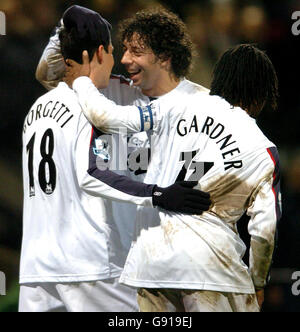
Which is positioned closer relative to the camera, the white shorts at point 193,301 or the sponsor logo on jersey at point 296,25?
the white shorts at point 193,301

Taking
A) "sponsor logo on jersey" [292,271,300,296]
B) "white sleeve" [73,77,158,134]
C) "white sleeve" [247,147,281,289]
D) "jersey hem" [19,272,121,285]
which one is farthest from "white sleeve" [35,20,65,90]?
"sponsor logo on jersey" [292,271,300,296]

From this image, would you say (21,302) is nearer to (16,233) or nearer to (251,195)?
(251,195)

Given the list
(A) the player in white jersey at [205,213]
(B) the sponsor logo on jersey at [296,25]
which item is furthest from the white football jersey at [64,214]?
(B) the sponsor logo on jersey at [296,25]

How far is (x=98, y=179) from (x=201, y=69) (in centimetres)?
189

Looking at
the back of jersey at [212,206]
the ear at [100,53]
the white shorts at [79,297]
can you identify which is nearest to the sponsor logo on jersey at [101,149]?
the back of jersey at [212,206]

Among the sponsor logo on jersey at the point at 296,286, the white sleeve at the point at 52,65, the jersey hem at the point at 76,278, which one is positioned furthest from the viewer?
the sponsor logo on jersey at the point at 296,286

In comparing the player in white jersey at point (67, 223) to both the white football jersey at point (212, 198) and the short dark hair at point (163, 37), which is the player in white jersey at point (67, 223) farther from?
the white football jersey at point (212, 198)

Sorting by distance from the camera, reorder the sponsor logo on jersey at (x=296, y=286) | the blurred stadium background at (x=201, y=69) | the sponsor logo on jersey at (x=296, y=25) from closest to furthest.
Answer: the sponsor logo on jersey at (x=296, y=286) → the blurred stadium background at (x=201, y=69) → the sponsor logo on jersey at (x=296, y=25)

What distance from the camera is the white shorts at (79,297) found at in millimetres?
3279

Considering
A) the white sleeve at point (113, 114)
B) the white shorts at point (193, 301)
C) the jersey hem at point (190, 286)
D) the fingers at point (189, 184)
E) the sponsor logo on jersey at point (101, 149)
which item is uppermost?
the white sleeve at point (113, 114)

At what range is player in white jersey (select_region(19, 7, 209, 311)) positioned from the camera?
3.27 m

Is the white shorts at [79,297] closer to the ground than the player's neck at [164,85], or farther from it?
closer to the ground

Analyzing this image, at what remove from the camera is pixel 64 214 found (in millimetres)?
3301

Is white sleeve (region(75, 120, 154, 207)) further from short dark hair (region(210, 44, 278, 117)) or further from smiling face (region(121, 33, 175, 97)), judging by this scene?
short dark hair (region(210, 44, 278, 117))
